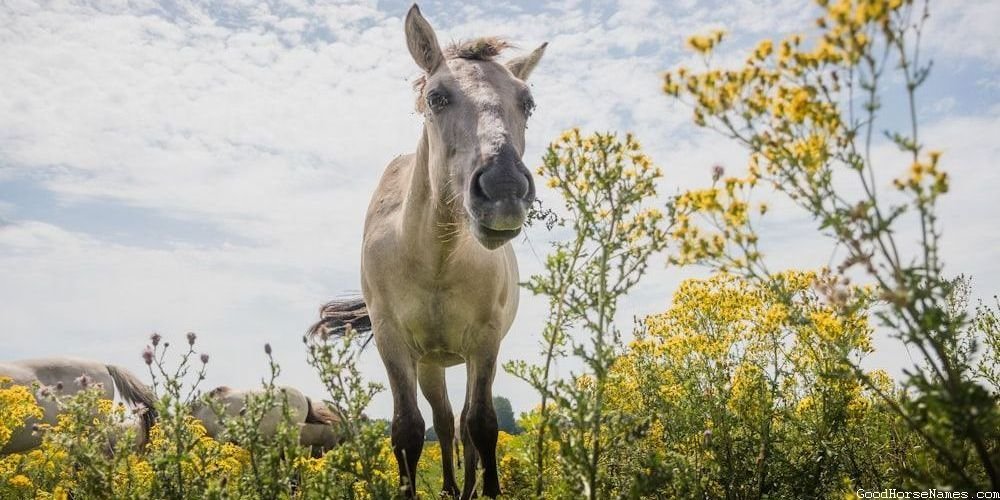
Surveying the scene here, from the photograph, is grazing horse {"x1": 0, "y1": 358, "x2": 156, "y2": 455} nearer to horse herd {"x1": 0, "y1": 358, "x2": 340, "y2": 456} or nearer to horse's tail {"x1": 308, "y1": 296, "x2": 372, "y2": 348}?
horse herd {"x1": 0, "y1": 358, "x2": 340, "y2": 456}

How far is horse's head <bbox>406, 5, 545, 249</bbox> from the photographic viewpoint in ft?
11.4

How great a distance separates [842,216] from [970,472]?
2.03 meters

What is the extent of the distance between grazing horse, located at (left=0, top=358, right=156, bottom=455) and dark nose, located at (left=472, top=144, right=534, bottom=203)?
7.14 m

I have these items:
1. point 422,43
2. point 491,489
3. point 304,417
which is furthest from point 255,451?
point 304,417

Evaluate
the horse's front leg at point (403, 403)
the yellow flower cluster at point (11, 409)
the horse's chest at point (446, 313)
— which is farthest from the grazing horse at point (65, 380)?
the horse's chest at point (446, 313)

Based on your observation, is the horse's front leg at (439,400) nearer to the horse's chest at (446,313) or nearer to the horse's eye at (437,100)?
the horse's chest at (446,313)

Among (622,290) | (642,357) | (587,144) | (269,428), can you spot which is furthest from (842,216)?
(269,428)

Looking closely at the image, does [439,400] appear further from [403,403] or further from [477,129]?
[477,129]

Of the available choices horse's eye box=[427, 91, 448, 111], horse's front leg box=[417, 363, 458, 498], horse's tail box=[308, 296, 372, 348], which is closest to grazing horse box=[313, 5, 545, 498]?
horse's eye box=[427, 91, 448, 111]

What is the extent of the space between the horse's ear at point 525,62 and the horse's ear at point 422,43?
78 cm

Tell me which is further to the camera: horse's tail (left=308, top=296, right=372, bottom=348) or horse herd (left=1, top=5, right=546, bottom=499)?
horse's tail (left=308, top=296, right=372, bottom=348)

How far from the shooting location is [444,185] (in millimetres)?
4480

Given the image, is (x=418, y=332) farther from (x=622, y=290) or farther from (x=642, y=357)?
(x=622, y=290)

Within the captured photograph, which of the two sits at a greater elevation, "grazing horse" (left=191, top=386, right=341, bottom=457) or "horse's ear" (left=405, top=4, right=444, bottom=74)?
"horse's ear" (left=405, top=4, right=444, bottom=74)
